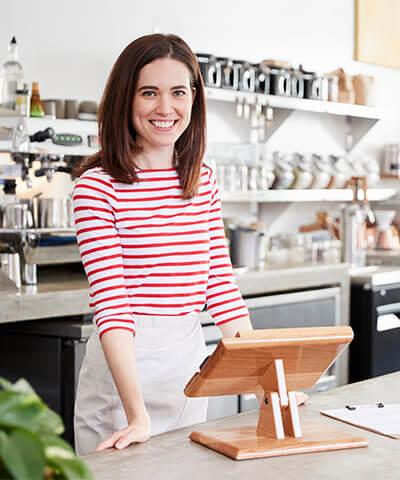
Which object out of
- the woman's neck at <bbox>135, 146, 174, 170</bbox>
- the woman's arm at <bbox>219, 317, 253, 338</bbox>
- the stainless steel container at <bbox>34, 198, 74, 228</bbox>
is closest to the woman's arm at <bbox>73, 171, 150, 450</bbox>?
the woman's neck at <bbox>135, 146, 174, 170</bbox>

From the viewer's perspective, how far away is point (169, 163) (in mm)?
1963

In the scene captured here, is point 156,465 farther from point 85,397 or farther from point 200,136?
point 200,136

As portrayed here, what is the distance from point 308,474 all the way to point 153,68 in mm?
901

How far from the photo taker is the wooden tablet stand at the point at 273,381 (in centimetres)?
148

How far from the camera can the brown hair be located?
1844 mm

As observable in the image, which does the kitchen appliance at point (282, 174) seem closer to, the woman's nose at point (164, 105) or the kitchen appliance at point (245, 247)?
the kitchen appliance at point (245, 247)

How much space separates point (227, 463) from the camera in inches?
57.2

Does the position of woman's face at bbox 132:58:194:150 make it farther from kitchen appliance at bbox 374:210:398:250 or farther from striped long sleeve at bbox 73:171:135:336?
kitchen appliance at bbox 374:210:398:250

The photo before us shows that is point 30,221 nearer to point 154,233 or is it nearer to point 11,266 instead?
point 11,266

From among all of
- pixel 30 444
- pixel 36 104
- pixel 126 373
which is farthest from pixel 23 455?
pixel 36 104

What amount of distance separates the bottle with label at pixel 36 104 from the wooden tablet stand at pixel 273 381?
2113 mm

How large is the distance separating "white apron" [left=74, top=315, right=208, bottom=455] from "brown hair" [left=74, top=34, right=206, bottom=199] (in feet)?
1.00

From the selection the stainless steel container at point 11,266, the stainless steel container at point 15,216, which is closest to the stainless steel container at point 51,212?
the stainless steel container at point 15,216

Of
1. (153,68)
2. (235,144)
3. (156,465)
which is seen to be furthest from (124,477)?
(235,144)
